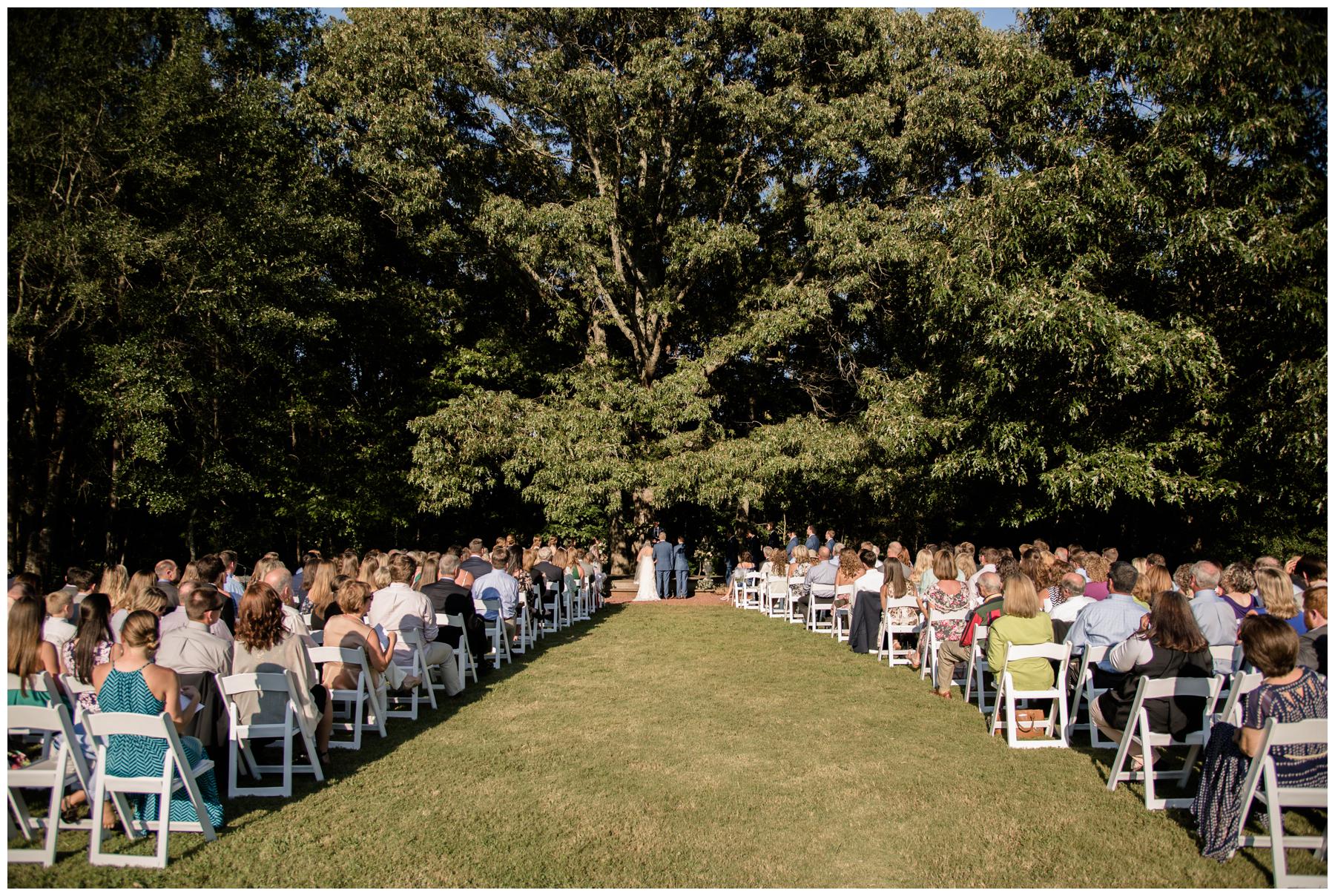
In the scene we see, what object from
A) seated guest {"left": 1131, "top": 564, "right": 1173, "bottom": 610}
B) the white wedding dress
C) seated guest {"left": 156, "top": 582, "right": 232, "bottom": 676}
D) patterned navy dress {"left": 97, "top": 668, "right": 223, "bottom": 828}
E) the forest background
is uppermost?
the forest background

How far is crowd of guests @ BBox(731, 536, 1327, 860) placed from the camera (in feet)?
14.9

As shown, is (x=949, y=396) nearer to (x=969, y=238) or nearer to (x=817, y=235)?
(x=969, y=238)

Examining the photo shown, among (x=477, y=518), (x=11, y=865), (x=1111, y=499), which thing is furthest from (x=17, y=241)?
(x=1111, y=499)

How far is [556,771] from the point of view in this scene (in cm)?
620

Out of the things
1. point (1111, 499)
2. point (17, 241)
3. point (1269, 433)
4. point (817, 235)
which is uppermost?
point (817, 235)

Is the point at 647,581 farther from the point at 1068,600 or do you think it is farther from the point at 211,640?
the point at 211,640

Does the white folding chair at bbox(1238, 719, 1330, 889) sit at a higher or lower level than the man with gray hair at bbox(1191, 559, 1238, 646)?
lower

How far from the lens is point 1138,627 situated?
686 centimetres

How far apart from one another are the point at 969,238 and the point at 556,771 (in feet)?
38.3

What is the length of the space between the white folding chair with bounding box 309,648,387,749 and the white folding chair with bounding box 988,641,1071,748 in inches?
191

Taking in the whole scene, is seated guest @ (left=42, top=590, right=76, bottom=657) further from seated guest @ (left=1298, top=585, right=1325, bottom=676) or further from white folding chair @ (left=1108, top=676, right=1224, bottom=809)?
seated guest @ (left=1298, top=585, right=1325, bottom=676)

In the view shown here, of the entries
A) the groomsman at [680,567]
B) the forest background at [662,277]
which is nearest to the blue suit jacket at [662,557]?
the groomsman at [680,567]

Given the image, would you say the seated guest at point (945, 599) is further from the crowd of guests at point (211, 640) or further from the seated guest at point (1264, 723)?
the crowd of guests at point (211, 640)

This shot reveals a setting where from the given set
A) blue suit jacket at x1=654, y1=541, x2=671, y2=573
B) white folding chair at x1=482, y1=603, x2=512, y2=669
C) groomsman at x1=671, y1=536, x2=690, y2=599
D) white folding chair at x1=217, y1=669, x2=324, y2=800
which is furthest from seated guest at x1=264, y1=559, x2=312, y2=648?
groomsman at x1=671, y1=536, x2=690, y2=599
